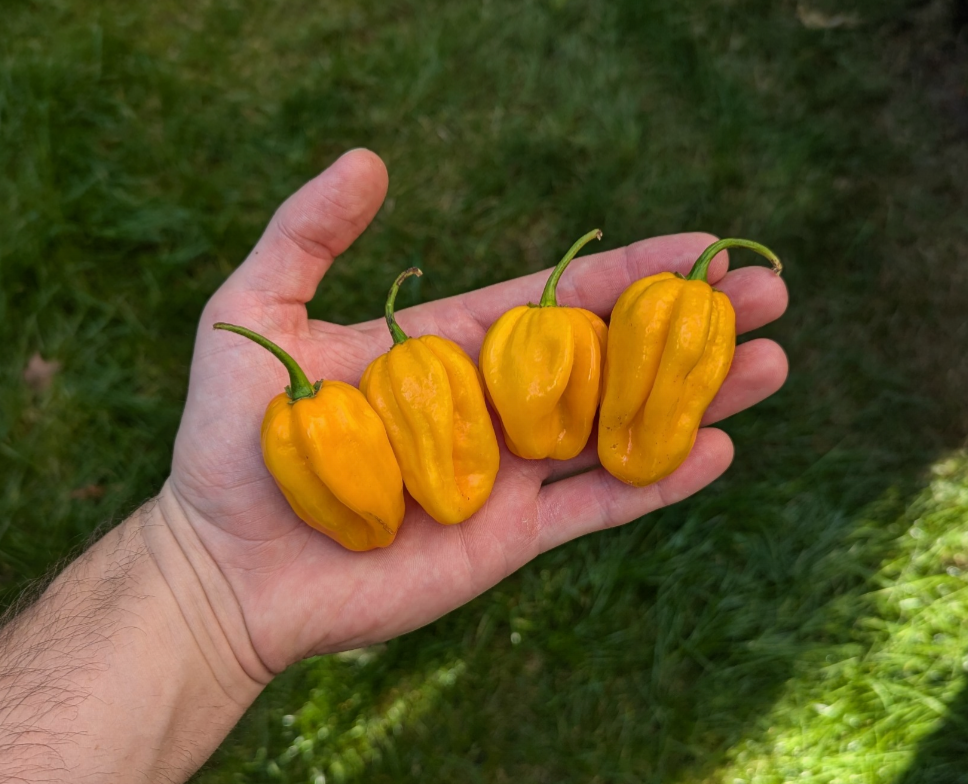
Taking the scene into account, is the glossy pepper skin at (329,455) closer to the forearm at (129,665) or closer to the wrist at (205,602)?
the wrist at (205,602)

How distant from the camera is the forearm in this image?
149 inches

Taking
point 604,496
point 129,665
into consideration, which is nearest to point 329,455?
point 129,665

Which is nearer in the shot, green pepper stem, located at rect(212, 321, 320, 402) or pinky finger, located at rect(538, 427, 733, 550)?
green pepper stem, located at rect(212, 321, 320, 402)

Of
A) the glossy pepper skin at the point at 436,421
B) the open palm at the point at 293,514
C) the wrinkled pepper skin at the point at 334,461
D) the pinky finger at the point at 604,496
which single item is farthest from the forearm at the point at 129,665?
the pinky finger at the point at 604,496

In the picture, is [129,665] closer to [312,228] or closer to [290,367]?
[290,367]

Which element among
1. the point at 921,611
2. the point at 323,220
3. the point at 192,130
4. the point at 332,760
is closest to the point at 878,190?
the point at 921,611

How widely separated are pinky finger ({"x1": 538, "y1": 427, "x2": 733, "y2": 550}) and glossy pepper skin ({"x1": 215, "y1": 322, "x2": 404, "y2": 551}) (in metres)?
0.98

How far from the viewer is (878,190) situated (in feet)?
20.2

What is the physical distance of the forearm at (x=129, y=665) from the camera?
379 cm

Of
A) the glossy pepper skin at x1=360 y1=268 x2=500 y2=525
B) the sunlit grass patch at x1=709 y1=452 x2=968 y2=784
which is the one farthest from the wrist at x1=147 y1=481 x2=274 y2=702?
the sunlit grass patch at x1=709 y1=452 x2=968 y2=784

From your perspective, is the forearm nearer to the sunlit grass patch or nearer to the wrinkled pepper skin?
the wrinkled pepper skin

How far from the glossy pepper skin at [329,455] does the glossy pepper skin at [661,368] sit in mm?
1222

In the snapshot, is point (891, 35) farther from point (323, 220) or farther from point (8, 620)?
point (8, 620)

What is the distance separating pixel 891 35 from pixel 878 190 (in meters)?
1.35
